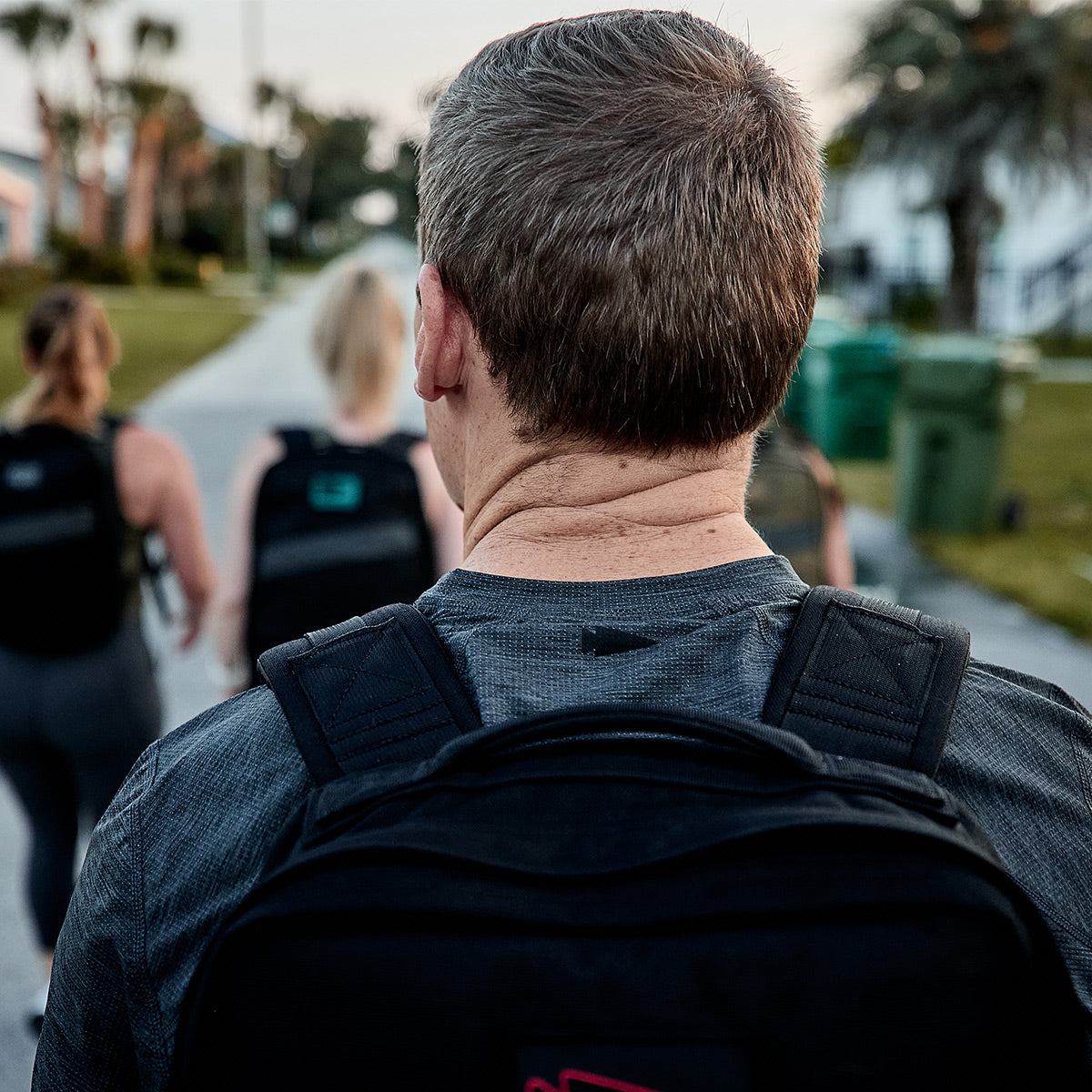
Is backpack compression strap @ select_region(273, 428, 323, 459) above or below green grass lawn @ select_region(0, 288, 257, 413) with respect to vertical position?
above

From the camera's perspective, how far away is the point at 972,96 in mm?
19969

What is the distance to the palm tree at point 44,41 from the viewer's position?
53500mm

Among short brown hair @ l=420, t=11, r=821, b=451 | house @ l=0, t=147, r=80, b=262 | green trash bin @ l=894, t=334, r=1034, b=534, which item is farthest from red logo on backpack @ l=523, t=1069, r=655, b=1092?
house @ l=0, t=147, r=80, b=262

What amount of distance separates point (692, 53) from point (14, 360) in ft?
65.0

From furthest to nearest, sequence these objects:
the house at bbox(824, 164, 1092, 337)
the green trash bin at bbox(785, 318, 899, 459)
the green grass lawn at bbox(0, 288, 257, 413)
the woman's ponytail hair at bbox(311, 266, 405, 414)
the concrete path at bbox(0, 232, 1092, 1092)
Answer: the house at bbox(824, 164, 1092, 337)
the green grass lawn at bbox(0, 288, 257, 413)
the green trash bin at bbox(785, 318, 899, 459)
the concrete path at bbox(0, 232, 1092, 1092)
the woman's ponytail hair at bbox(311, 266, 405, 414)

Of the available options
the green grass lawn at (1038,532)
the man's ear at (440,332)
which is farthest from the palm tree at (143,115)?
the man's ear at (440,332)

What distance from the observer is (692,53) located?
1.16 metres

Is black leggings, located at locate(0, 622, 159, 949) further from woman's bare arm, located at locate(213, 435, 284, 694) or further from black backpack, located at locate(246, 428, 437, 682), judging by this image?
black backpack, located at locate(246, 428, 437, 682)

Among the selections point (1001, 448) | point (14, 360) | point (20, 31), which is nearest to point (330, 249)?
point (20, 31)

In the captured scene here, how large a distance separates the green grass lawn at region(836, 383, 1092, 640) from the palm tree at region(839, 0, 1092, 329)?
275 inches

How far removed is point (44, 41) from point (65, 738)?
197 feet

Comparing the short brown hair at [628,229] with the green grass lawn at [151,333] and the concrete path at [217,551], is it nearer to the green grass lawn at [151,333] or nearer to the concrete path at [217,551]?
the concrete path at [217,551]

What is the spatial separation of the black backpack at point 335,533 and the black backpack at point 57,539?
0.41 m

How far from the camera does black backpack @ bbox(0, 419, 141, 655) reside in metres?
3.14
